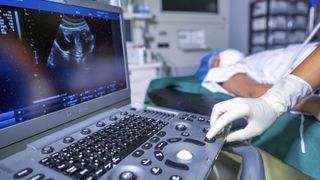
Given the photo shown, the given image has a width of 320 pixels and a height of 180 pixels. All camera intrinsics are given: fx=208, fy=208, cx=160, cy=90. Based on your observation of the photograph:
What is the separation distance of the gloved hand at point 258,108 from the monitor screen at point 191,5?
190 centimetres

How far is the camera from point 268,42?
207 cm

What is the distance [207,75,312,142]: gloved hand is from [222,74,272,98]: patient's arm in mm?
345

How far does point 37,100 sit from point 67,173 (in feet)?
0.59

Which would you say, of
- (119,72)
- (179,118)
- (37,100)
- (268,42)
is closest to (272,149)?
(179,118)

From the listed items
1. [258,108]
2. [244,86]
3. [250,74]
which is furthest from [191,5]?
[258,108]

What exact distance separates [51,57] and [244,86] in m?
0.84

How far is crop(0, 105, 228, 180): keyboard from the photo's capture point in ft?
0.95

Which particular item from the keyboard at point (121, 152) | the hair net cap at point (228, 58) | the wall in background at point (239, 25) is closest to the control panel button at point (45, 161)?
the keyboard at point (121, 152)

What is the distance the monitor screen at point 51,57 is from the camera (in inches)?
13.8

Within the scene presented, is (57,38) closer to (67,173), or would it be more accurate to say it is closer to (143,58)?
(67,173)

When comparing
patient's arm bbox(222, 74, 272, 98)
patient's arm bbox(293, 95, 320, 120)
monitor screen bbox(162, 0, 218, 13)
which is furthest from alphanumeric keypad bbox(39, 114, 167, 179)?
monitor screen bbox(162, 0, 218, 13)

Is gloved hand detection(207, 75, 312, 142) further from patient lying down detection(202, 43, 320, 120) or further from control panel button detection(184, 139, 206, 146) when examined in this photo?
patient lying down detection(202, 43, 320, 120)

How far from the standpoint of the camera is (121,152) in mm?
344

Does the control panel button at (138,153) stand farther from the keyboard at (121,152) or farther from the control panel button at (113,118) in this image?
the control panel button at (113,118)
